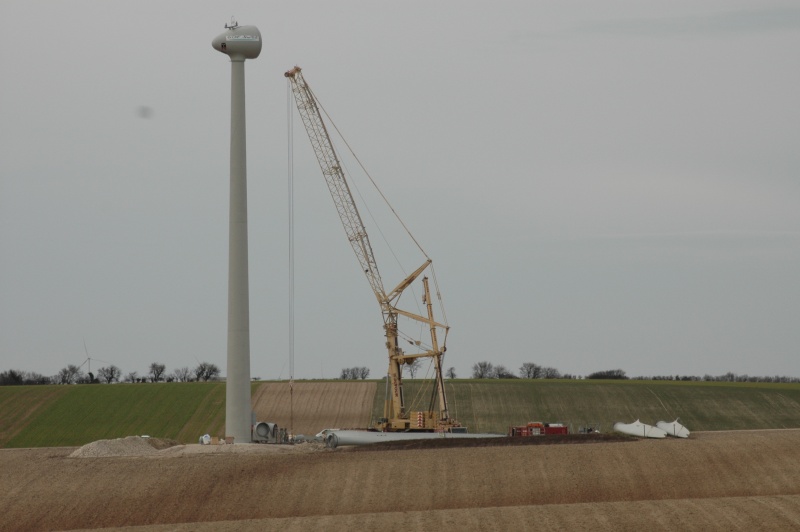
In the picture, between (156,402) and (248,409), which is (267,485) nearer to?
(248,409)

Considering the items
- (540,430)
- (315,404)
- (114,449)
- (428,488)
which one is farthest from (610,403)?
(428,488)

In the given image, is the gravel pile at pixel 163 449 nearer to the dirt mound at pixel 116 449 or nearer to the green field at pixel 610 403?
the dirt mound at pixel 116 449

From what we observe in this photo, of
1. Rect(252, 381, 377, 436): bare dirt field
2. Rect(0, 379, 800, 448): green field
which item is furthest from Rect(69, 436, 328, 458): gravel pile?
Rect(252, 381, 377, 436): bare dirt field

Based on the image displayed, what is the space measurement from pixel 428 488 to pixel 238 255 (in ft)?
84.8

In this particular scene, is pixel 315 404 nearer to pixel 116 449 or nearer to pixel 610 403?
pixel 610 403

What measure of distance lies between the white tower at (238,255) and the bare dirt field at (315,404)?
22.1 m

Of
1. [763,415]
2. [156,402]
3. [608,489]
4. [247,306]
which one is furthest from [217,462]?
[763,415]

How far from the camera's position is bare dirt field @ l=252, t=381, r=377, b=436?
114750 millimetres

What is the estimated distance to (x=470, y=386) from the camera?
138 metres

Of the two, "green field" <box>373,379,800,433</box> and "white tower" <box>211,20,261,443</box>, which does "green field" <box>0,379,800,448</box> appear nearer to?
"green field" <box>373,379,800,433</box>

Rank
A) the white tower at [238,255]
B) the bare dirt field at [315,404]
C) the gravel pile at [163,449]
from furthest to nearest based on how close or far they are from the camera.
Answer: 1. the bare dirt field at [315,404]
2. the white tower at [238,255]
3. the gravel pile at [163,449]

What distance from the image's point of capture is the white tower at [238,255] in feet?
283

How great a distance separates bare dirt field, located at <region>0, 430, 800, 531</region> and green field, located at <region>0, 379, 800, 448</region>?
Answer: 3184 centimetres

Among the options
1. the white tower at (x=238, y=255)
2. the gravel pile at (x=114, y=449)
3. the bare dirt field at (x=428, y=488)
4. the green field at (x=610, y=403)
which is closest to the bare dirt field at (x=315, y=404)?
the green field at (x=610, y=403)
